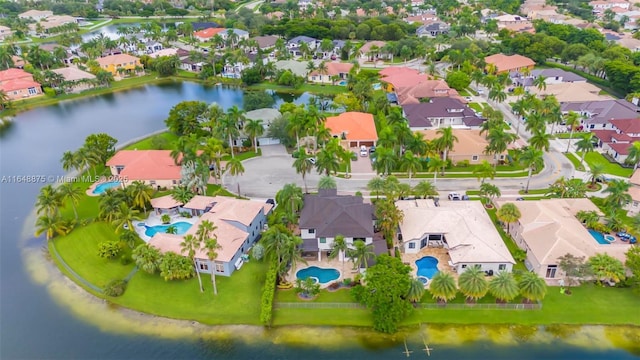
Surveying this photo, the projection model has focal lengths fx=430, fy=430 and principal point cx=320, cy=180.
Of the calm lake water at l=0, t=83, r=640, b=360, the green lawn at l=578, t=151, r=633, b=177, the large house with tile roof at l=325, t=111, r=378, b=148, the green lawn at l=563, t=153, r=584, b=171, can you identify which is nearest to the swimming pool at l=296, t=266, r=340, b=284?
the calm lake water at l=0, t=83, r=640, b=360

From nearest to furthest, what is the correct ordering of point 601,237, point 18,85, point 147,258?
point 147,258, point 601,237, point 18,85

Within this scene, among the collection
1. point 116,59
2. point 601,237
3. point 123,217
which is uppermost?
point 116,59

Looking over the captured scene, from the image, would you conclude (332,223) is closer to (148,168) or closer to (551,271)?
(551,271)

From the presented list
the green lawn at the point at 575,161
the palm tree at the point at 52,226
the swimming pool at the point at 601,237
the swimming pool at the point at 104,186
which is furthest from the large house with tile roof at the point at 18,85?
the swimming pool at the point at 601,237

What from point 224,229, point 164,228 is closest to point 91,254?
point 164,228

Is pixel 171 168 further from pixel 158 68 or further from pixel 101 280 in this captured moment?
pixel 158 68

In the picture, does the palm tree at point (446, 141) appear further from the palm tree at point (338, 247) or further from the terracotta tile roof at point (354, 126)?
the palm tree at point (338, 247)

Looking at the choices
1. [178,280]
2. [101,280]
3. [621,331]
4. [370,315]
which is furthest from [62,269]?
[621,331]

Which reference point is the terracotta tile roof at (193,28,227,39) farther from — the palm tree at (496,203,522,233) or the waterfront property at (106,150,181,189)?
the palm tree at (496,203,522,233)
